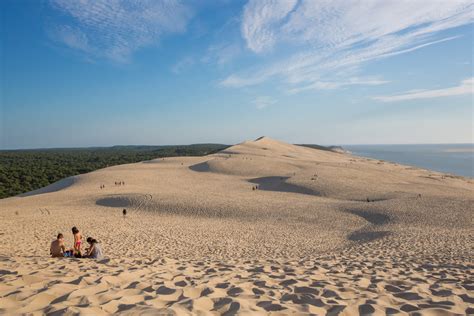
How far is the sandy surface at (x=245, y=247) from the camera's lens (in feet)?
17.2

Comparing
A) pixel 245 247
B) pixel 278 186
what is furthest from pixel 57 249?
pixel 278 186

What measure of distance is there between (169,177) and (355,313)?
35.0 metres

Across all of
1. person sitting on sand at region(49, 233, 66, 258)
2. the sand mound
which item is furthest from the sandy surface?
person sitting on sand at region(49, 233, 66, 258)

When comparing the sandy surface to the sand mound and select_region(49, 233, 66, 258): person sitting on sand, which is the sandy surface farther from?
select_region(49, 233, 66, 258): person sitting on sand

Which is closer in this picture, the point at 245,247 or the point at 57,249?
the point at 57,249

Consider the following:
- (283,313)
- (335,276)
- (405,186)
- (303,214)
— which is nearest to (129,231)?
(303,214)

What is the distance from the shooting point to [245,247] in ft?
45.1

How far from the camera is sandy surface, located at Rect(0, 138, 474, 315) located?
524 cm

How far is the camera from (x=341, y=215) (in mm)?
20859

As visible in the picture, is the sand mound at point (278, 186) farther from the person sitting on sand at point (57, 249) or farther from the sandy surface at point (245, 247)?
the person sitting on sand at point (57, 249)

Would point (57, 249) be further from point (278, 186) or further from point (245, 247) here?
point (278, 186)

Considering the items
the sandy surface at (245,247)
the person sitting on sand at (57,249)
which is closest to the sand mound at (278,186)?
the sandy surface at (245,247)

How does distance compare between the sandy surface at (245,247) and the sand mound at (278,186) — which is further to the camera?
the sand mound at (278,186)

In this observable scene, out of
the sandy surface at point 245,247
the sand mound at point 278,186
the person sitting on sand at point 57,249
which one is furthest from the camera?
the sand mound at point 278,186
